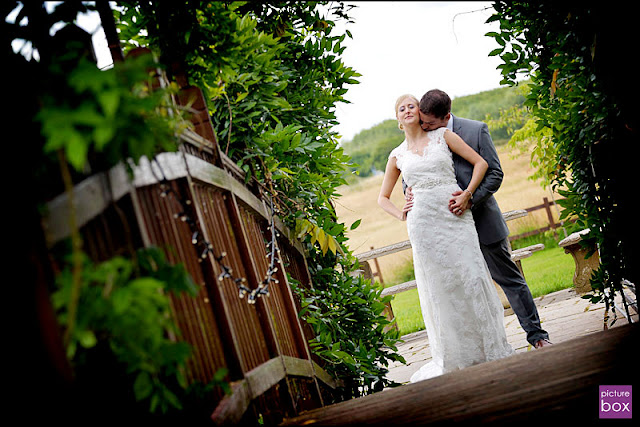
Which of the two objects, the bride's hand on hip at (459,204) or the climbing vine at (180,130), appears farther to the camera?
the bride's hand on hip at (459,204)

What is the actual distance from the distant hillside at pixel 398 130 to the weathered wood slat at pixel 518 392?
19600 millimetres

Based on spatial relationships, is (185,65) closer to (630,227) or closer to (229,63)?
(229,63)

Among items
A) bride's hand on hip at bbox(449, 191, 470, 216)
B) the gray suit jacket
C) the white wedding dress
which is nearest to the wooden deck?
the white wedding dress

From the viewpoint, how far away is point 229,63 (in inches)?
112

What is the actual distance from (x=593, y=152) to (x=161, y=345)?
2.51 meters

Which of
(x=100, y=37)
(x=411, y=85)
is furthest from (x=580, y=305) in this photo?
(x=411, y=85)

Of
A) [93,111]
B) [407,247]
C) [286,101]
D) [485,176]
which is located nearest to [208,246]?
[93,111]

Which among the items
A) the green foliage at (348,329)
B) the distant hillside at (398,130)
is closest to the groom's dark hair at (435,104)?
the green foliage at (348,329)

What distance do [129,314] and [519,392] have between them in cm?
127

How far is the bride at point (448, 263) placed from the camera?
423cm

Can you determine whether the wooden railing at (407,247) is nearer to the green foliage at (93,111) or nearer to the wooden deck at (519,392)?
the wooden deck at (519,392)

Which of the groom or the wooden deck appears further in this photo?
the groom

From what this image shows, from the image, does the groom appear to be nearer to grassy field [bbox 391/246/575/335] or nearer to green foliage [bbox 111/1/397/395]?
green foliage [bbox 111/1/397/395]

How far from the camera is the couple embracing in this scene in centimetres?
425
